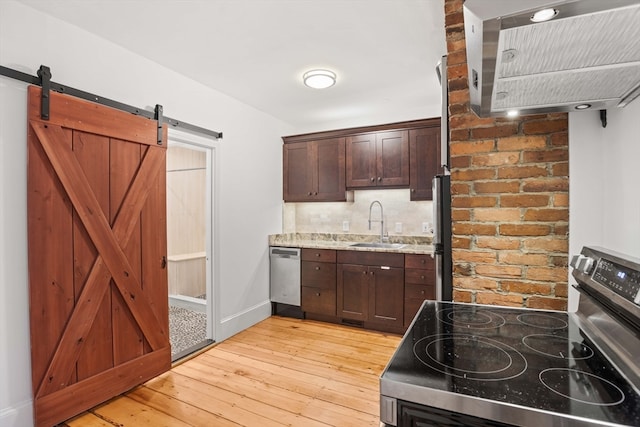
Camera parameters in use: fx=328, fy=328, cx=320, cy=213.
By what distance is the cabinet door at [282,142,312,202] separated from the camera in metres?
4.43

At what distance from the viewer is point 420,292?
344 cm

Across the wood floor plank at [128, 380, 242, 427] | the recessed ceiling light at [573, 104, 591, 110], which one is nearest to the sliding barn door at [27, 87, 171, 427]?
the wood floor plank at [128, 380, 242, 427]

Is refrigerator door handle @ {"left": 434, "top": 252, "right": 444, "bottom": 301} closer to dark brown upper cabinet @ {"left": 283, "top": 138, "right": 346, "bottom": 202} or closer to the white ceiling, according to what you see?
the white ceiling

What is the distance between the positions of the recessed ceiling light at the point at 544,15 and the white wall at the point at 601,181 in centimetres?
87

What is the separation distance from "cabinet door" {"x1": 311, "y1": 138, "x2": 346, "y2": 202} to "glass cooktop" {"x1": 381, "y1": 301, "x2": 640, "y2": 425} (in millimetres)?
3025

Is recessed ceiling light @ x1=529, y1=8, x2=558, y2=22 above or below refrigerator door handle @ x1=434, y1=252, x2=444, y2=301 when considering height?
above

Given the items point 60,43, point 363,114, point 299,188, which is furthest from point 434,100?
point 60,43

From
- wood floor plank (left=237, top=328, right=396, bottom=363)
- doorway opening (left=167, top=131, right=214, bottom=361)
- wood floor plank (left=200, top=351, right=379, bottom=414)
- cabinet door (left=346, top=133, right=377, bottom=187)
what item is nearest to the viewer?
wood floor plank (left=200, top=351, right=379, bottom=414)

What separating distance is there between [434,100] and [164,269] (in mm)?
3303

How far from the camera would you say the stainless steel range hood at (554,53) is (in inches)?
26.3

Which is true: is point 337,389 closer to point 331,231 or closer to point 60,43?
point 331,231

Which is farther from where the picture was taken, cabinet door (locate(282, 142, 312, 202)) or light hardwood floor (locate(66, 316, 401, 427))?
cabinet door (locate(282, 142, 312, 202))

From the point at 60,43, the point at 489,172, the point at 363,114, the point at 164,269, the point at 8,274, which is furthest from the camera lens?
the point at 363,114

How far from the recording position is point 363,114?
170 inches
